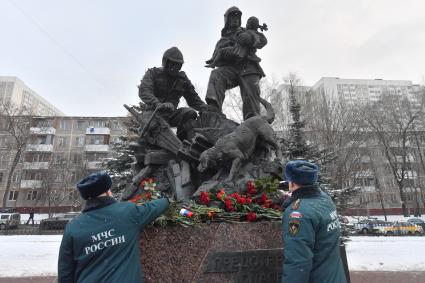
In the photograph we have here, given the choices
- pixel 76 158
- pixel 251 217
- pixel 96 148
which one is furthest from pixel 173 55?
pixel 76 158

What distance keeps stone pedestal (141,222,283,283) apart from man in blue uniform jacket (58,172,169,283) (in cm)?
72

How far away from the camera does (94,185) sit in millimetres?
2369

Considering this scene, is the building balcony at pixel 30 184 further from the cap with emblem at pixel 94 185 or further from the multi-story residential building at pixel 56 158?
the cap with emblem at pixel 94 185

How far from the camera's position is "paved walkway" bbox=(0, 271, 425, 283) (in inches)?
271

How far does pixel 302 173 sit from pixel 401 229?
24.2 metres

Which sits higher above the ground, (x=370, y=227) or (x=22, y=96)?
(x=22, y=96)

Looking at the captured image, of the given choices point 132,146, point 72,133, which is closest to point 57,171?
point 72,133

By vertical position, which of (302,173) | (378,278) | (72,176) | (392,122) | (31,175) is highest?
(392,122)

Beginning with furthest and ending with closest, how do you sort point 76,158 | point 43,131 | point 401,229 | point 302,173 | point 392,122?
point 76,158, point 43,131, point 392,122, point 401,229, point 302,173

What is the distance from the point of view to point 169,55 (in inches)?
230

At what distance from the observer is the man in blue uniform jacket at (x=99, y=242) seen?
85.2 inches

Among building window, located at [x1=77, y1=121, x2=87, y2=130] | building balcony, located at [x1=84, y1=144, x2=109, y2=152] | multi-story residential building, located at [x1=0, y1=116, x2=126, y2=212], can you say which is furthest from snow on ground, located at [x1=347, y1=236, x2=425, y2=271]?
building window, located at [x1=77, y1=121, x2=87, y2=130]

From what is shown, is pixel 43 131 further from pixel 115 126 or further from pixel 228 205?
pixel 228 205

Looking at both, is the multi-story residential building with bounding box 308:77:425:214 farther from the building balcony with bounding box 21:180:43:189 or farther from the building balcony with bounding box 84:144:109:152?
the building balcony with bounding box 21:180:43:189
